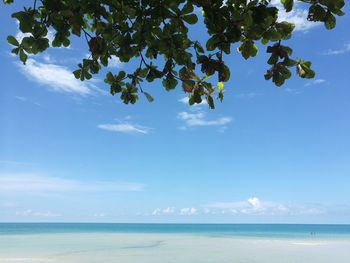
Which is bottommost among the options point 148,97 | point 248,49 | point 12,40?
point 148,97

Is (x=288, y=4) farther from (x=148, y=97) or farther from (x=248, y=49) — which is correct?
(x=148, y=97)

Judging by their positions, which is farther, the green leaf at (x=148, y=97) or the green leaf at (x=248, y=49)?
the green leaf at (x=148, y=97)

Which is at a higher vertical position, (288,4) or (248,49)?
(288,4)

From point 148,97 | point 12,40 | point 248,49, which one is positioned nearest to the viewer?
point 248,49

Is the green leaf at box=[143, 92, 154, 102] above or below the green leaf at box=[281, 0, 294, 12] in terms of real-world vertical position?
below

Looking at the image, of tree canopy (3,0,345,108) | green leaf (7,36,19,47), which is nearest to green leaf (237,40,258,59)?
tree canopy (3,0,345,108)

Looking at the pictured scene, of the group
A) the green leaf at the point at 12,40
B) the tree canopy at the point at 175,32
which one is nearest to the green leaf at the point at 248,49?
the tree canopy at the point at 175,32

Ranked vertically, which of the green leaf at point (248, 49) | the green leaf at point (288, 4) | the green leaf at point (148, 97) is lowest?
the green leaf at point (148, 97)

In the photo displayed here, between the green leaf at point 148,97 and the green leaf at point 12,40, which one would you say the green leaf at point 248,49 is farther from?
the green leaf at point 12,40

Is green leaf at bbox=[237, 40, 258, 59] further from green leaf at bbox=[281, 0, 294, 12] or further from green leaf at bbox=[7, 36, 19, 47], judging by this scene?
green leaf at bbox=[7, 36, 19, 47]

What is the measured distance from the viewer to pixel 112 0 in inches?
116

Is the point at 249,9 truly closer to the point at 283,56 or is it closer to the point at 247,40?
the point at 247,40

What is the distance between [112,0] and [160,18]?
0.40 m

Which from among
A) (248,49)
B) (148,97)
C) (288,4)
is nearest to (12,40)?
(148,97)
